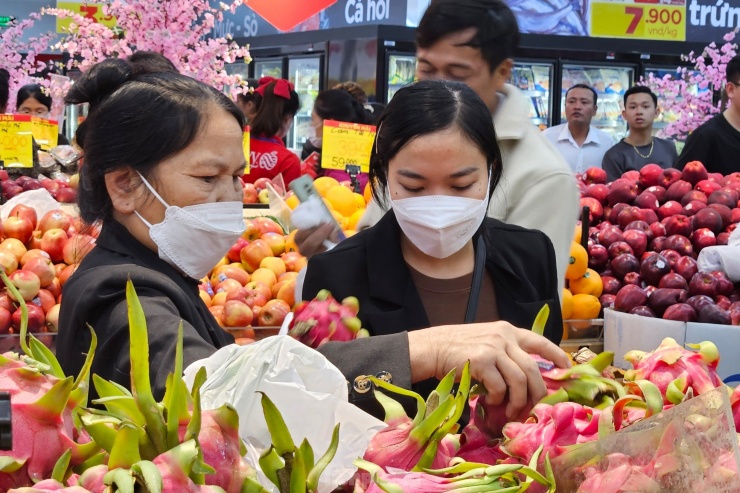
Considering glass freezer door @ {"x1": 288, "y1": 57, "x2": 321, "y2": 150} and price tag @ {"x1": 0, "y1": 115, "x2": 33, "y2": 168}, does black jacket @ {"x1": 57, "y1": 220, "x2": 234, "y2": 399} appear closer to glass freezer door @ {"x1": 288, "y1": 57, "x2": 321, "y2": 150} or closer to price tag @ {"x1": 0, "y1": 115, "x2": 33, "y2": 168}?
price tag @ {"x1": 0, "y1": 115, "x2": 33, "y2": 168}

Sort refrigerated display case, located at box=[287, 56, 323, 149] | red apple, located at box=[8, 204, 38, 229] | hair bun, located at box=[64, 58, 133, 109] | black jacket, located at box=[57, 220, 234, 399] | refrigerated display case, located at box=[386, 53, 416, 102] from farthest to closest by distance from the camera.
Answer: refrigerated display case, located at box=[287, 56, 323, 149], refrigerated display case, located at box=[386, 53, 416, 102], red apple, located at box=[8, 204, 38, 229], hair bun, located at box=[64, 58, 133, 109], black jacket, located at box=[57, 220, 234, 399]

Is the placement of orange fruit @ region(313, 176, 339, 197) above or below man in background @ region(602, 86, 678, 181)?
below

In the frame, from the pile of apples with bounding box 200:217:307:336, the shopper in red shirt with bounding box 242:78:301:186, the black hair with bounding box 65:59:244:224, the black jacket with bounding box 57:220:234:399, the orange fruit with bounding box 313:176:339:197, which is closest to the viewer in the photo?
the black jacket with bounding box 57:220:234:399

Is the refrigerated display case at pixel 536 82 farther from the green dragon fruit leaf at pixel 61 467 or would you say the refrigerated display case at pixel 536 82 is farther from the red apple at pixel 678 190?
the green dragon fruit leaf at pixel 61 467

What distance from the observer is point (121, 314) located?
148 cm

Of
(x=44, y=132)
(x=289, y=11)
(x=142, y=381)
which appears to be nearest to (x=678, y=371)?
(x=142, y=381)

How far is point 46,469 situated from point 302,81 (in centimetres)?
1106

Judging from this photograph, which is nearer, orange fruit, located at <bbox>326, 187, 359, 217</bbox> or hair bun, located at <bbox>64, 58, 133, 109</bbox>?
hair bun, located at <bbox>64, 58, 133, 109</bbox>

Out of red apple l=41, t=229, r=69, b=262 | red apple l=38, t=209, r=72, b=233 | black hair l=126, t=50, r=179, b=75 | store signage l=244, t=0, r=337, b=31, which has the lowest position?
red apple l=41, t=229, r=69, b=262

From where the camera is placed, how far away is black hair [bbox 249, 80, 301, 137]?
6.49 metres

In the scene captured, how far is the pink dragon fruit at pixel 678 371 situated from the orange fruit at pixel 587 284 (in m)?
2.75

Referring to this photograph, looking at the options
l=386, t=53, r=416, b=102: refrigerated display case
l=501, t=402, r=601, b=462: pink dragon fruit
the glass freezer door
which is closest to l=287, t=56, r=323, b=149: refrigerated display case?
the glass freezer door

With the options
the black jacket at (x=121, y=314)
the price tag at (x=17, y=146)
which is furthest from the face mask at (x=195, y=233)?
the price tag at (x=17, y=146)

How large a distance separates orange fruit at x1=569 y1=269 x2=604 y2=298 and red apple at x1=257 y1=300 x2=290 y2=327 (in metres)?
1.18
